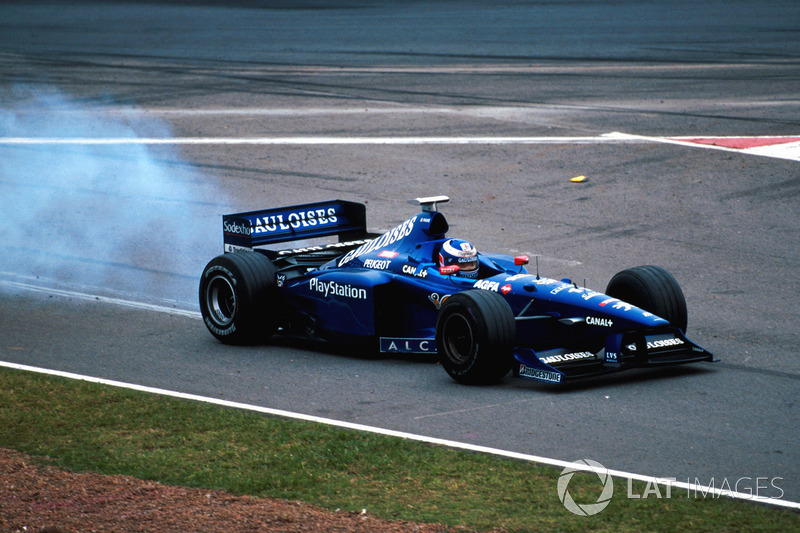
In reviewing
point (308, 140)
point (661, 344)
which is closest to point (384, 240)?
point (661, 344)

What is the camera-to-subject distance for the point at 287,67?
31.8 m

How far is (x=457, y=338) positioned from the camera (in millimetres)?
9594

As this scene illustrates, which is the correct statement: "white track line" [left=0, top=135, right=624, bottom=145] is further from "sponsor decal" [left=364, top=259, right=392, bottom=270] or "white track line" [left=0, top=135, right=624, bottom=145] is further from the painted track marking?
"sponsor decal" [left=364, top=259, right=392, bottom=270]

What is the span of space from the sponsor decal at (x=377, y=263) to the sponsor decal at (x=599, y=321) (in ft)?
6.87

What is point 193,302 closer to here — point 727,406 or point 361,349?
point 361,349

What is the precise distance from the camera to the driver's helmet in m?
10.4

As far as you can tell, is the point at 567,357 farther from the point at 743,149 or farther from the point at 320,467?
the point at 743,149

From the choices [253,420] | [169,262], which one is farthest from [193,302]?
[253,420]

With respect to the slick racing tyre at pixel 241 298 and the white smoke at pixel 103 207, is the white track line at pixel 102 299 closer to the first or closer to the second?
the white smoke at pixel 103 207

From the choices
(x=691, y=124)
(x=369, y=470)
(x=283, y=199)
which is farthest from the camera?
Result: (x=691, y=124)

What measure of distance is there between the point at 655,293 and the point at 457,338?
1857mm

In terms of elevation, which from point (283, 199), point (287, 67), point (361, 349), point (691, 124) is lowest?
point (361, 349)

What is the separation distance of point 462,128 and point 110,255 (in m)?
9.67

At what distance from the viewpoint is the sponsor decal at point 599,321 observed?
9.44 meters
